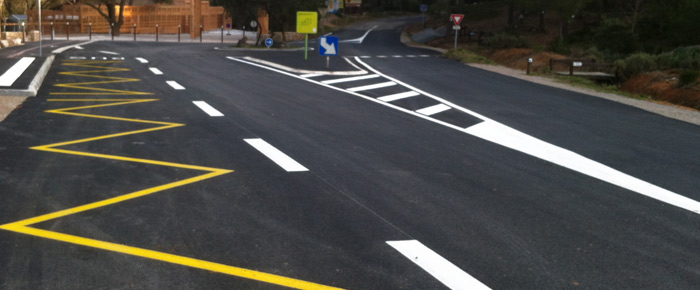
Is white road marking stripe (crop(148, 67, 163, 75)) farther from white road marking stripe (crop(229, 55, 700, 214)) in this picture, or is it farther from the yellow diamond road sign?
the yellow diamond road sign

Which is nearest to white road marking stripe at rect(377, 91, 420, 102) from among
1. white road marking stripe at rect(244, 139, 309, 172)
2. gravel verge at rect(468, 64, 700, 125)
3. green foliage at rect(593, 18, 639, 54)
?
gravel verge at rect(468, 64, 700, 125)

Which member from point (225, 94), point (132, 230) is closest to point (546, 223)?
point (132, 230)

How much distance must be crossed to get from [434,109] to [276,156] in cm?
636

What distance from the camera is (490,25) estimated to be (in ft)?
222

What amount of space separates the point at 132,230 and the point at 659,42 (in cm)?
4501

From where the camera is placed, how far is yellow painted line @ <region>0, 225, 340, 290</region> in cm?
492

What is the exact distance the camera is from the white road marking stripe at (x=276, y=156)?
8632 millimetres

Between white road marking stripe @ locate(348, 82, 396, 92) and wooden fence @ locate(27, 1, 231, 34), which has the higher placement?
wooden fence @ locate(27, 1, 231, 34)

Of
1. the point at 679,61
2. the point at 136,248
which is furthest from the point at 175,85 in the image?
the point at 679,61

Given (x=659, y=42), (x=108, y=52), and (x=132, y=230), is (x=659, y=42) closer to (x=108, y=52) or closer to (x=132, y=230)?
(x=108, y=52)

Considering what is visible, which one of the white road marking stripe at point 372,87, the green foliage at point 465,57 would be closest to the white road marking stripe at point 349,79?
the white road marking stripe at point 372,87

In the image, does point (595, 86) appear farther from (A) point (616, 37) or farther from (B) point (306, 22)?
(A) point (616, 37)

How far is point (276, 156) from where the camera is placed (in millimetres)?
9297

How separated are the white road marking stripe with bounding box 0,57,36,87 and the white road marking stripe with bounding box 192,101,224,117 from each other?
15.1ft
